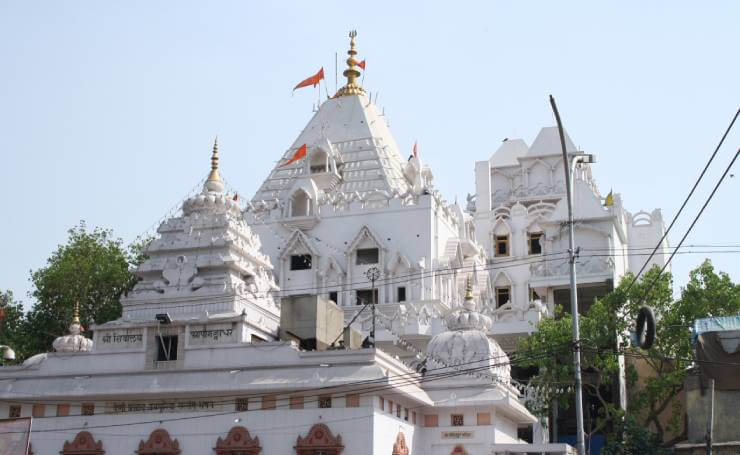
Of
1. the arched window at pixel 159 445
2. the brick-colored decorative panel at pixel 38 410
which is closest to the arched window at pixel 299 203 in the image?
the brick-colored decorative panel at pixel 38 410

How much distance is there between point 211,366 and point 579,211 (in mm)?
29197

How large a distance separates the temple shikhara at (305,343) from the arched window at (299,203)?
0.07 m

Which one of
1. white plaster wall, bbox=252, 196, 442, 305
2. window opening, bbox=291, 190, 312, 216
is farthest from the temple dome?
window opening, bbox=291, 190, 312, 216

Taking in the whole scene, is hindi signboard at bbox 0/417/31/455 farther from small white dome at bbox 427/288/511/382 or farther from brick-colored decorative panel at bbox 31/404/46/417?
small white dome at bbox 427/288/511/382

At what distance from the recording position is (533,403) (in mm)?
40812

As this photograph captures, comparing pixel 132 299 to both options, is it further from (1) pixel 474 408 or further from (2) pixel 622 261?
(2) pixel 622 261

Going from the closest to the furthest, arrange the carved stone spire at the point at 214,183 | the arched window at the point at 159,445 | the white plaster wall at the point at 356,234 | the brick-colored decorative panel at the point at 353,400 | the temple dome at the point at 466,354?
the brick-colored decorative panel at the point at 353,400 → the arched window at the point at 159,445 → the temple dome at the point at 466,354 → the carved stone spire at the point at 214,183 → the white plaster wall at the point at 356,234

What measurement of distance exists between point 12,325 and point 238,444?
26368mm

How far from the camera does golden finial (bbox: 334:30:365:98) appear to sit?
60.5 metres

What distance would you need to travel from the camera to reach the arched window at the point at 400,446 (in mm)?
31375

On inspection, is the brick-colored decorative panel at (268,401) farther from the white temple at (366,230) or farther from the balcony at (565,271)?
the balcony at (565,271)

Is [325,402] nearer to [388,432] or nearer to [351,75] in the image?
[388,432]

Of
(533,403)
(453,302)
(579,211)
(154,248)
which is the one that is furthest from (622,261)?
(154,248)

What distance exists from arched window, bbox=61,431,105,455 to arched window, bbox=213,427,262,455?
4.01m
